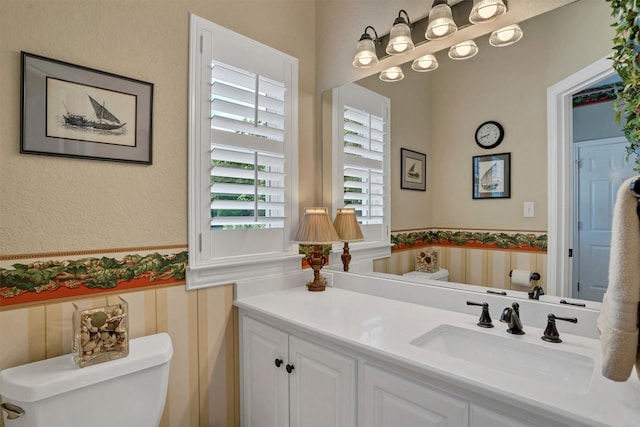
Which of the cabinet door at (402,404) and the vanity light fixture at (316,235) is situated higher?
the vanity light fixture at (316,235)

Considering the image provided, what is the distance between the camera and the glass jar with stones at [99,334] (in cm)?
111

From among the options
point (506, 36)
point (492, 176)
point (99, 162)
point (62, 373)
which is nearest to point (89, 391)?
point (62, 373)

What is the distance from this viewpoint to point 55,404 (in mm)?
1027

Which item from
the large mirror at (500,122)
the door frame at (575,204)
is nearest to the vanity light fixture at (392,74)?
the large mirror at (500,122)

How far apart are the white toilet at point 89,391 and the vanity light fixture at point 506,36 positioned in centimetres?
181

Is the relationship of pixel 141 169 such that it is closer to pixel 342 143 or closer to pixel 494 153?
pixel 342 143

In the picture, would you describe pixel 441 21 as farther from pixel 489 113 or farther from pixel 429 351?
pixel 429 351

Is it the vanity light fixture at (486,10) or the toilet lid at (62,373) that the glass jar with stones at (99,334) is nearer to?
the toilet lid at (62,373)

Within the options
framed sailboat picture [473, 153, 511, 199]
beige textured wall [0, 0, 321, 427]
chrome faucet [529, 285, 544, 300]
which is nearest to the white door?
chrome faucet [529, 285, 544, 300]

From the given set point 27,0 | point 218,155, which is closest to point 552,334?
point 218,155

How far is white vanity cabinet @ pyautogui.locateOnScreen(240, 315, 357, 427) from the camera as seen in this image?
118 cm

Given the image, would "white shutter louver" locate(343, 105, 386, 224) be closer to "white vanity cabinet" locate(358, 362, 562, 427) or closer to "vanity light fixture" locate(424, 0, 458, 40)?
"vanity light fixture" locate(424, 0, 458, 40)

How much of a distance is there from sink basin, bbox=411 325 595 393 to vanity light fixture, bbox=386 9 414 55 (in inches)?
50.7

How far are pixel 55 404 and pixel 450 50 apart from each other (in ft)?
6.57
